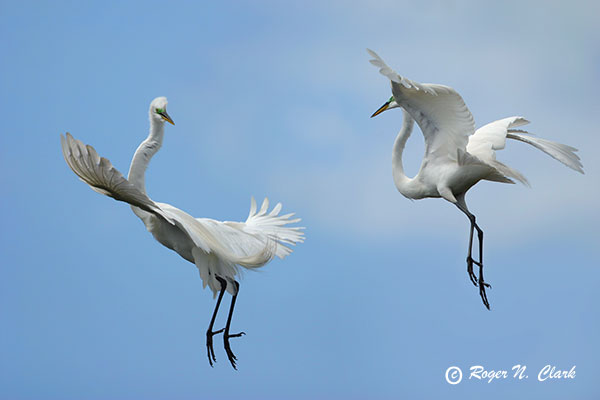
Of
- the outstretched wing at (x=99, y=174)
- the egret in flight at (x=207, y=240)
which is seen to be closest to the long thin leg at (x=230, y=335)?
the egret in flight at (x=207, y=240)

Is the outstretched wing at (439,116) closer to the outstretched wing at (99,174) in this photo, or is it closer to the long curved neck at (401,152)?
the long curved neck at (401,152)

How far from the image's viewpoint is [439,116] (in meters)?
10.4

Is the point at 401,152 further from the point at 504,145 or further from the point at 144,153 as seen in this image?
the point at 144,153

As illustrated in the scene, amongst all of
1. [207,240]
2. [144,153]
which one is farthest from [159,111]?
[207,240]

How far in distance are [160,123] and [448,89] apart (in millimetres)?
2739

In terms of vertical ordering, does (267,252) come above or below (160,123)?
below

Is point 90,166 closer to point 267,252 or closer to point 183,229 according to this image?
point 183,229

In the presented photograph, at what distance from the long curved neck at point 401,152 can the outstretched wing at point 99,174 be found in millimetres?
2984

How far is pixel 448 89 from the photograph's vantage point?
33.3 ft

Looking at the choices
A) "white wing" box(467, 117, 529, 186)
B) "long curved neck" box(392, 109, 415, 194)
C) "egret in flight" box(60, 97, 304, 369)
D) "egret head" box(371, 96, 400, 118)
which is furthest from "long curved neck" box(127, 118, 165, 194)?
"white wing" box(467, 117, 529, 186)

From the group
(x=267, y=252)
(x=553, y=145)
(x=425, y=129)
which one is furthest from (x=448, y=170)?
(x=267, y=252)

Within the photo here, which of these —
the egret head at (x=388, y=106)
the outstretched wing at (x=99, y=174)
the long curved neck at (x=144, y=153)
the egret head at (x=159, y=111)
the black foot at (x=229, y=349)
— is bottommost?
the black foot at (x=229, y=349)

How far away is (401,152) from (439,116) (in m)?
1.16

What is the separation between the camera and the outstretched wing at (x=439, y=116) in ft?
33.4
